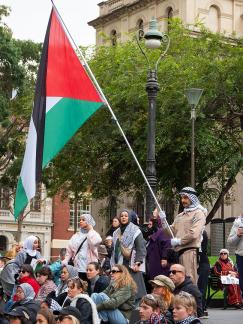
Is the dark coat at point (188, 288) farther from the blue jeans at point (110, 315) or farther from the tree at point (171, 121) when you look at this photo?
the tree at point (171, 121)

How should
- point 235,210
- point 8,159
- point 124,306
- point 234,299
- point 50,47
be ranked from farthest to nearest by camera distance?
point 235,210 < point 8,159 < point 234,299 < point 50,47 < point 124,306

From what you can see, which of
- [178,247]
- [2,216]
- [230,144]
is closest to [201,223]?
[178,247]

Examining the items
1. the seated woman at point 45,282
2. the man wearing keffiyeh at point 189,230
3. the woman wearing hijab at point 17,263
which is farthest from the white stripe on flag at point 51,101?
the woman wearing hijab at point 17,263

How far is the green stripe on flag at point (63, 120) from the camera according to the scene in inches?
582

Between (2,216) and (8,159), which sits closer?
(8,159)

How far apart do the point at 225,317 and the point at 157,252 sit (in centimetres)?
322

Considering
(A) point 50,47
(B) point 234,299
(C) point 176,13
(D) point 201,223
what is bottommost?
(B) point 234,299

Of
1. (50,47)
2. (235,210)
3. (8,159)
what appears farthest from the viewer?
(235,210)

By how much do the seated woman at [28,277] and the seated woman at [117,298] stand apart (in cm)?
261

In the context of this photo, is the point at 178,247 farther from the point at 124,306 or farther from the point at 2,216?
the point at 2,216

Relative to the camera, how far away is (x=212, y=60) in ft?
122

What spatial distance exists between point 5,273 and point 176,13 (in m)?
47.8

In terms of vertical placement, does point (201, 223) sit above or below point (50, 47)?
below

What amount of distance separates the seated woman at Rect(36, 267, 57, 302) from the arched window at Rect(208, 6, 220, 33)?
49.8m
